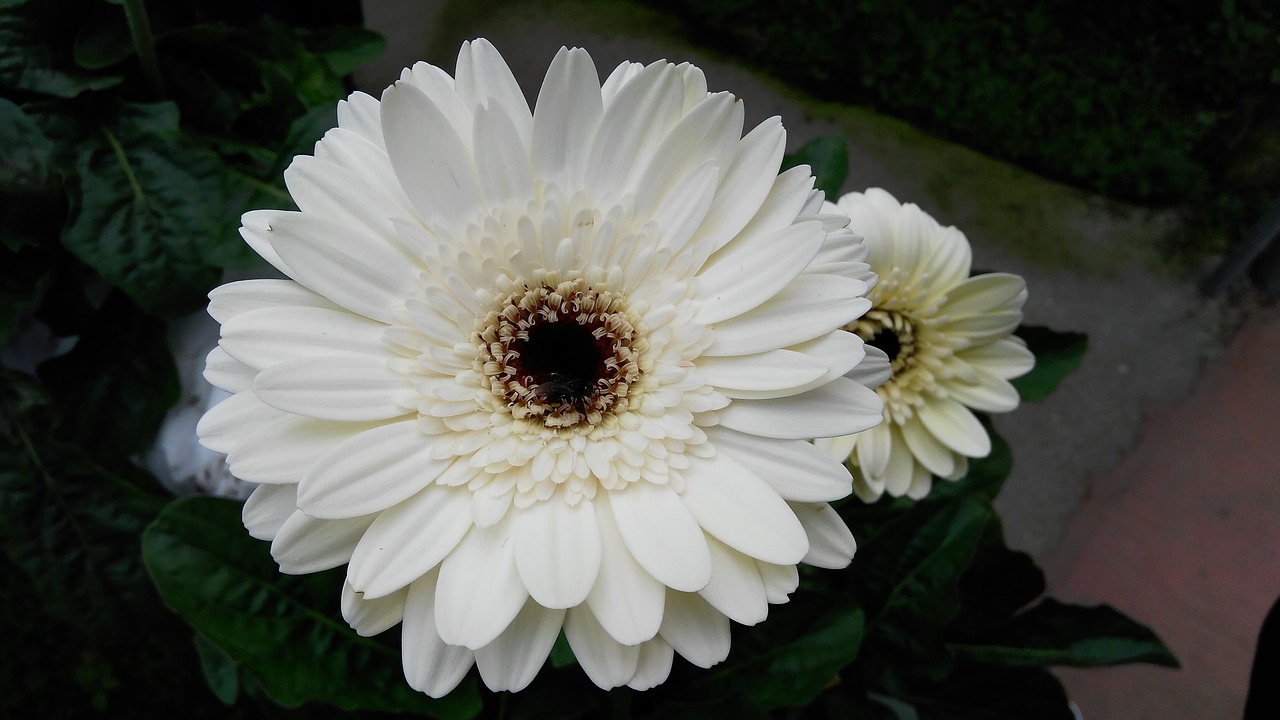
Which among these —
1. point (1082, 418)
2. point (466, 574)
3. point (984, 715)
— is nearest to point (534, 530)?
point (466, 574)

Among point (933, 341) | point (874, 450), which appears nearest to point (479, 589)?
point (874, 450)

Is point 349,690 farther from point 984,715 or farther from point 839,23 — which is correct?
point 839,23

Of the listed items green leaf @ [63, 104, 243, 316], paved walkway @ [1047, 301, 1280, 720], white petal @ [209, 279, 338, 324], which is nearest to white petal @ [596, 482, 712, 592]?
white petal @ [209, 279, 338, 324]

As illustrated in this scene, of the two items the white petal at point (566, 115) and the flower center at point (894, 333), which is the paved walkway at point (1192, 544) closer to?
the flower center at point (894, 333)

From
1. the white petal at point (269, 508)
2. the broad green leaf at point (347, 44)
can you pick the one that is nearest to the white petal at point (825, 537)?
the white petal at point (269, 508)

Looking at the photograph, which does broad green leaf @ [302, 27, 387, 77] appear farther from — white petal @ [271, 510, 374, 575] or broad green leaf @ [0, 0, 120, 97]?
white petal @ [271, 510, 374, 575]

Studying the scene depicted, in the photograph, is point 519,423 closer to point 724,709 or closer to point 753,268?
point 753,268
